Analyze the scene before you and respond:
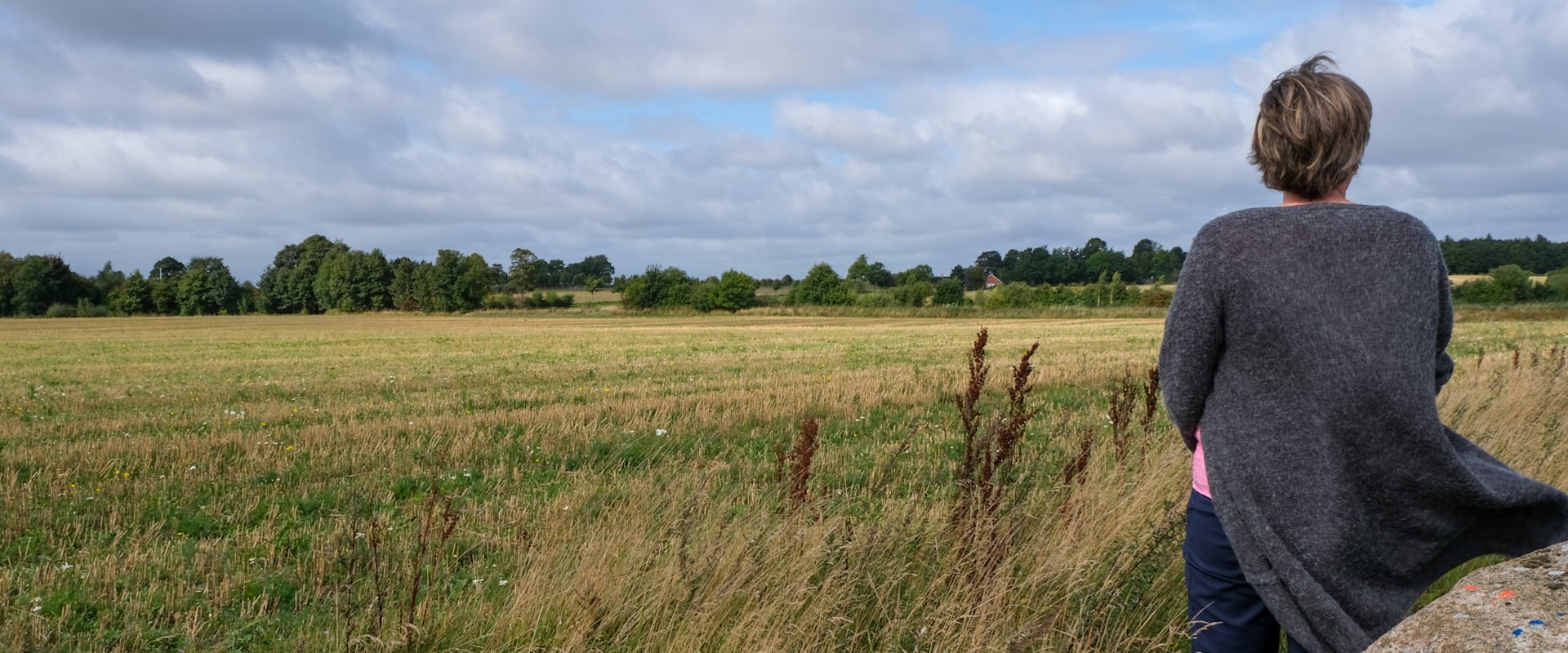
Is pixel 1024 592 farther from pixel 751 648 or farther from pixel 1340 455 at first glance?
pixel 1340 455

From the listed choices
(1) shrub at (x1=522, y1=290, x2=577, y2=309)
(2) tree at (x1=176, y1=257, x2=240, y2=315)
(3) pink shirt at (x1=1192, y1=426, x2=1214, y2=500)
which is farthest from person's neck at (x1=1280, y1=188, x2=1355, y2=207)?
(2) tree at (x1=176, y1=257, x2=240, y2=315)

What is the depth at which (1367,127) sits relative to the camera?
218cm

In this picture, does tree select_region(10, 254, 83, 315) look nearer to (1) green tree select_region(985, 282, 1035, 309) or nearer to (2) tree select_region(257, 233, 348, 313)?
(2) tree select_region(257, 233, 348, 313)

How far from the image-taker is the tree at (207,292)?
3597 inches

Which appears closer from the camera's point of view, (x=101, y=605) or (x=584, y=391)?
(x=101, y=605)

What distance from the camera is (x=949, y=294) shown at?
81688mm

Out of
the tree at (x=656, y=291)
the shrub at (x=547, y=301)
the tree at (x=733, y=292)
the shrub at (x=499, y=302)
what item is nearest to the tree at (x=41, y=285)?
the shrub at (x=499, y=302)

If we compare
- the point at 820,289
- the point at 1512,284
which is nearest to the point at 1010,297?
the point at 820,289

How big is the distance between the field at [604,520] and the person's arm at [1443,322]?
124 centimetres

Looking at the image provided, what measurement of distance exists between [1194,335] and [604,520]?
3.50 m

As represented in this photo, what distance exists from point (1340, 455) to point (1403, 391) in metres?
0.19

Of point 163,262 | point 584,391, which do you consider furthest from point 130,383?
point 163,262

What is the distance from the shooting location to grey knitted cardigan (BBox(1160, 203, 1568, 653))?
7.04 feet

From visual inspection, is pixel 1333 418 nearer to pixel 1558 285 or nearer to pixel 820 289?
pixel 1558 285
